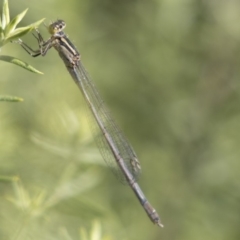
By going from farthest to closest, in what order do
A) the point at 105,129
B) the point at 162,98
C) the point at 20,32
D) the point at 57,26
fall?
the point at 162,98, the point at 105,129, the point at 57,26, the point at 20,32

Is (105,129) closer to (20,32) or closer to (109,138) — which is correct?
(109,138)

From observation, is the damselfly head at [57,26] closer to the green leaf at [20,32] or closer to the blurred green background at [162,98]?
the blurred green background at [162,98]

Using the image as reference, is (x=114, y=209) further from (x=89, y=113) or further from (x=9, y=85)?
(x=9, y=85)

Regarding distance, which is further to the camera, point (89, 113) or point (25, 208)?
point (89, 113)

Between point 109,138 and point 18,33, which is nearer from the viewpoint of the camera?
point 18,33

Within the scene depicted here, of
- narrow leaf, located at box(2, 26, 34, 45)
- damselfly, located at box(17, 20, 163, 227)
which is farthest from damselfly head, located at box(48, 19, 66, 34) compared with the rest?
narrow leaf, located at box(2, 26, 34, 45)

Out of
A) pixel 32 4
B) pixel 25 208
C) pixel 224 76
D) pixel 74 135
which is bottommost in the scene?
pixel 25 208

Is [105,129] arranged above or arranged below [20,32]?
above

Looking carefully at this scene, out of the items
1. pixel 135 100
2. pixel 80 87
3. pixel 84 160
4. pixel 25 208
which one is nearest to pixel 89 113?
pixel 80 87

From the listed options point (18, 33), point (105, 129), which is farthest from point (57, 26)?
point (18, 33)

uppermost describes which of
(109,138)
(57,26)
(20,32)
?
(57,26)
